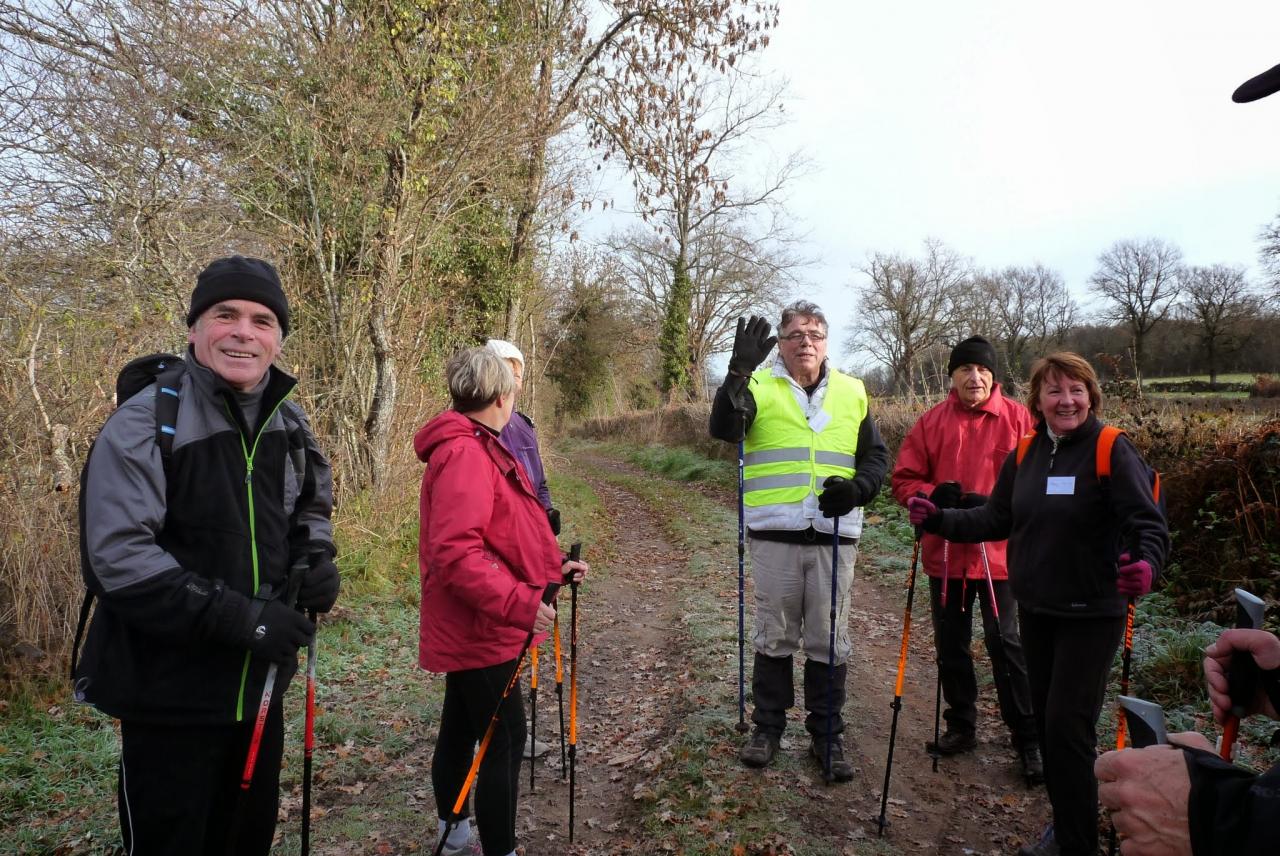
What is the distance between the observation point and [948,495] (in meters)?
4.18

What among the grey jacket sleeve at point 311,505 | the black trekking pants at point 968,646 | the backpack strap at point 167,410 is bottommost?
the black trekking pants at point 968,646

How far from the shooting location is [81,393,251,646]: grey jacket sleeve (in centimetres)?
194

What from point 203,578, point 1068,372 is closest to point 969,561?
point 1068,372

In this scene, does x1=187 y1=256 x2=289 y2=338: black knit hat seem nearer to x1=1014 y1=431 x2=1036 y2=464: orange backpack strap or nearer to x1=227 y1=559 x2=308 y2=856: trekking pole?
x1=227 y1=559 x2=308 y2=856: trekking pole

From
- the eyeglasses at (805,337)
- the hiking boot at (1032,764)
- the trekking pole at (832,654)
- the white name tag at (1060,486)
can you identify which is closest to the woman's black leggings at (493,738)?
the trekking pole at (832,654)

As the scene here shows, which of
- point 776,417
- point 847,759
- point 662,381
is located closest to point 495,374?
point 776,417

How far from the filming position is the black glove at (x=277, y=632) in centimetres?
213

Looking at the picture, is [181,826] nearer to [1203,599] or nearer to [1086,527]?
[1086,527]

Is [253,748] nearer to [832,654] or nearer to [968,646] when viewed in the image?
[832,654]

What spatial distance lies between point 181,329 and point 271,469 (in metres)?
4.69

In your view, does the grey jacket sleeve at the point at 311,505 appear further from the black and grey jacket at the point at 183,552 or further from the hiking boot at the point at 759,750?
the hiking boot at the point at 759,750

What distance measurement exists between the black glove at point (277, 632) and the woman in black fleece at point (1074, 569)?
2993mm

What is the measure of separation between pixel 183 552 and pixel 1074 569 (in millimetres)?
3414

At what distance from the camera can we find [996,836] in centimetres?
361
